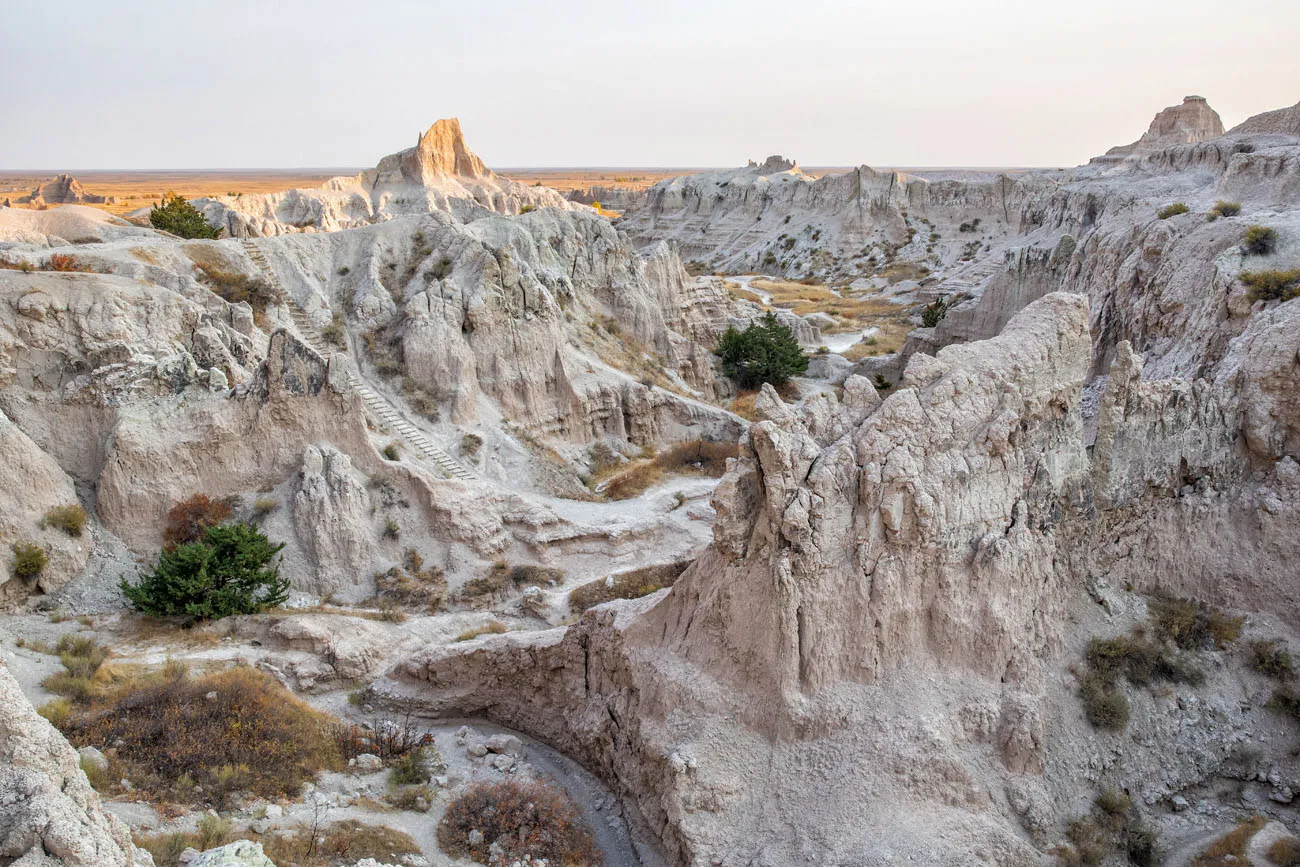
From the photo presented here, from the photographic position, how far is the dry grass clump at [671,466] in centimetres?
2806

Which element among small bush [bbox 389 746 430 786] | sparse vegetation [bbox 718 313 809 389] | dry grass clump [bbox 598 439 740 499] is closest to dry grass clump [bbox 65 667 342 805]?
small bush [bbox 389 746 430 786]

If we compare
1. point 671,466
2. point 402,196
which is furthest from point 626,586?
point 402,196

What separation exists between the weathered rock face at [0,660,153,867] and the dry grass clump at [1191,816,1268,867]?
43.6 ft

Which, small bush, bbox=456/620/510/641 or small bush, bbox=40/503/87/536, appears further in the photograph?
small bush, bbox=40/503/87/536

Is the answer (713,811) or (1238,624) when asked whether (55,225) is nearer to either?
(713,811)

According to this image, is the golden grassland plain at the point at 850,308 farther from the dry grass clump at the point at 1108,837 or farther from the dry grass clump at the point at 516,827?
the dry grass clump at the point at 516,827

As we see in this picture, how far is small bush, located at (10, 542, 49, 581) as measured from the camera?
18.2 metres

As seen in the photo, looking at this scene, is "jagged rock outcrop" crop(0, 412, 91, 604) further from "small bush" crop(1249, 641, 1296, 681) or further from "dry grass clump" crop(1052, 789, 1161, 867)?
"small bush" crop(1249, 641, 1296, 681)

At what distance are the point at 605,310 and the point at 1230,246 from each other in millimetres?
22520

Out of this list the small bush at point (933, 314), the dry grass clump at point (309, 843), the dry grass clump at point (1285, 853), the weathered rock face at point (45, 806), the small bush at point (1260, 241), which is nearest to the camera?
the weathered rock face at point (45, 806)

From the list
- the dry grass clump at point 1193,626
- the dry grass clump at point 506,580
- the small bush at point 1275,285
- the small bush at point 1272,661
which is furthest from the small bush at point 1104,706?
the dry grass clump at point 506,580

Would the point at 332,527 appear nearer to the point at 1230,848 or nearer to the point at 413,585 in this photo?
the point at 413,585

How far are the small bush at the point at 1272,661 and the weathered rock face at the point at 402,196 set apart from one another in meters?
39.9

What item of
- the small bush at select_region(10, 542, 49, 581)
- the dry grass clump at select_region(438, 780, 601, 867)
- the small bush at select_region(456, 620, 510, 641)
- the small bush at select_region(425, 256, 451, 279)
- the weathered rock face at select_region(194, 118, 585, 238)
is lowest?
the dry grass clump at select_region(438, 780, 601, 867)
